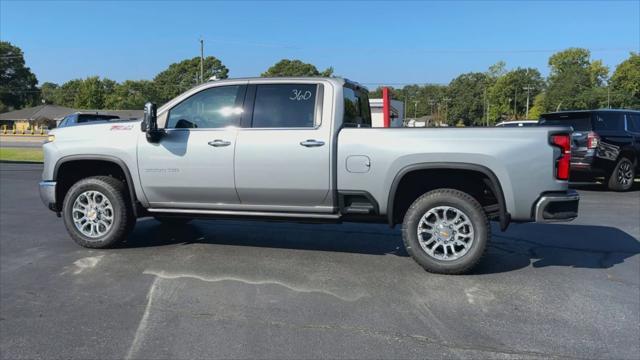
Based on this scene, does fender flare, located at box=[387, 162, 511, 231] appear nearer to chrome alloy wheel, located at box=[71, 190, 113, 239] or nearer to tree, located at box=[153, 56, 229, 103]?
chrome alloy wheel, located at box=[71, 190, 113, 239]

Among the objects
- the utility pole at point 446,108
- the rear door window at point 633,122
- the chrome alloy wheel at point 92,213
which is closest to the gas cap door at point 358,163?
the chrome alloy wheel at point 92,213

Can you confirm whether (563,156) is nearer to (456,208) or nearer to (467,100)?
(456,208)

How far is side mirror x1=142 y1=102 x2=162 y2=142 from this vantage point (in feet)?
18.1

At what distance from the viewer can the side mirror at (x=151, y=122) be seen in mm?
5508

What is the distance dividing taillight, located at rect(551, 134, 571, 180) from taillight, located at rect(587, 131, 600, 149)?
295 inches

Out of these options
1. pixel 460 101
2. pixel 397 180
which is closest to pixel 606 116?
pixel 397 180

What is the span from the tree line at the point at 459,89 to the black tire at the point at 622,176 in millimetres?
71791

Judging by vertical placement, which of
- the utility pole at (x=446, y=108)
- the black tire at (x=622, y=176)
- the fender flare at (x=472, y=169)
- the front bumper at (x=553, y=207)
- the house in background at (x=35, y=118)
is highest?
the utility pole at (x=446, y=108)

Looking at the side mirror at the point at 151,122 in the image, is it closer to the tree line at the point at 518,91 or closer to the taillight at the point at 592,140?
the taillight at the point at 592,140

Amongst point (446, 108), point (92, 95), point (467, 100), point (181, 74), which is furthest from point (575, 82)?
point (92, 95)

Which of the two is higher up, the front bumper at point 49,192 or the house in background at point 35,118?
the house in background at point 35,118

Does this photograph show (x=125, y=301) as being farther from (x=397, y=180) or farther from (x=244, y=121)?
(x=397, y=180)

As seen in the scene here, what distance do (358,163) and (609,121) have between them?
9215mm

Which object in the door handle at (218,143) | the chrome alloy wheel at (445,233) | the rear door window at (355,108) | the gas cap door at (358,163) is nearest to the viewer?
the chrome alloy wheel at (445,233)
